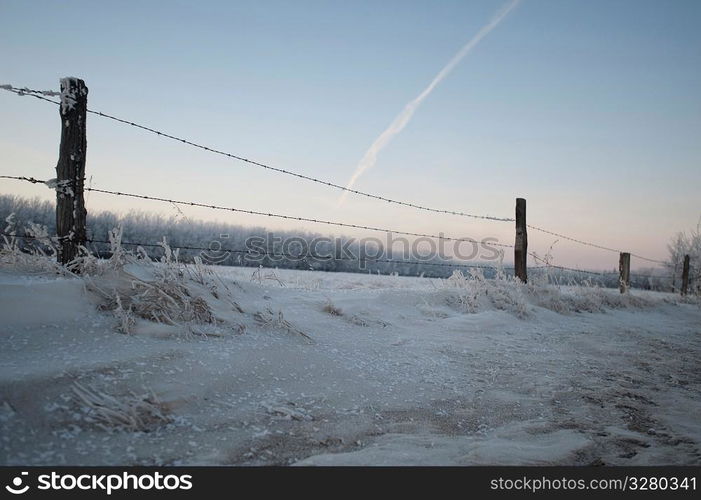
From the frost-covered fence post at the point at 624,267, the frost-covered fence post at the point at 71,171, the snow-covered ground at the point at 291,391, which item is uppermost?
the frost-covered fence post at the point at 71,171

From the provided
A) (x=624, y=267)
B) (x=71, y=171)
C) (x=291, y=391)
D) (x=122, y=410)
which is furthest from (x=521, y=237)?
(x=122, y=410)

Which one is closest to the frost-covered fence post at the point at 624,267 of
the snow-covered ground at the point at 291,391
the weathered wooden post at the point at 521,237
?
the weathered wooden post at the point at 521,237

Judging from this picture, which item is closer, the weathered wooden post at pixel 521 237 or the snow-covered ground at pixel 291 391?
the snow-covered ground at pixel 291 391

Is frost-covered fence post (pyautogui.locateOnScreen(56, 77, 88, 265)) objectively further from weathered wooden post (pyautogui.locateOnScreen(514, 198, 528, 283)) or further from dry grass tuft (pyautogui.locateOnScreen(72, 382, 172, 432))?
weathered wooden post (pyautogui.locateOnScreen(514, 198, 528, 283))

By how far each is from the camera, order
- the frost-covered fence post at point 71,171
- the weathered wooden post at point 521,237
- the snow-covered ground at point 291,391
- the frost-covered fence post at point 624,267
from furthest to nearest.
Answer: the frost-covered fence post at point 624,267 < the weathered wooden post at point 521,237 < the frost-covered fence post at point 71,171 < the snow-covered ground at point 291,391

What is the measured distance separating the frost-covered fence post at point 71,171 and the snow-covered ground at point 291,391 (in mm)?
401

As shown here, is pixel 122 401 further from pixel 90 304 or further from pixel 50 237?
pixel 50 237

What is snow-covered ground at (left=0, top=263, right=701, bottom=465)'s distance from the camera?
68.0 inches

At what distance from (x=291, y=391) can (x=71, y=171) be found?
290 cm

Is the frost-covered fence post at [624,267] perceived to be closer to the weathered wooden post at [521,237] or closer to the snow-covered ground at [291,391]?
the weathered wooden post at [521,237]

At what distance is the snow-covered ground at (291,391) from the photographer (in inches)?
68.0

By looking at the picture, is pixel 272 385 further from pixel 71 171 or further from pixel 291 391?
pixel 71 171

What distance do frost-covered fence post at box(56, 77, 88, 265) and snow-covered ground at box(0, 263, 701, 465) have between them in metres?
0.40

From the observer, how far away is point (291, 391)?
2.44 m
